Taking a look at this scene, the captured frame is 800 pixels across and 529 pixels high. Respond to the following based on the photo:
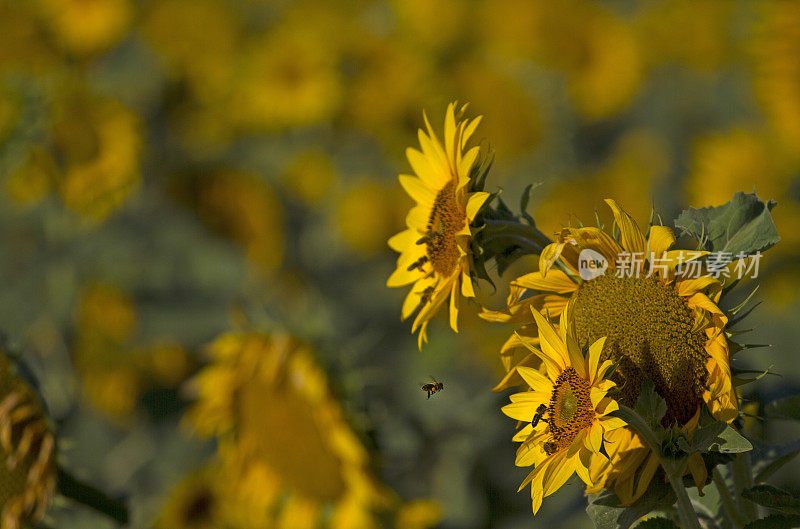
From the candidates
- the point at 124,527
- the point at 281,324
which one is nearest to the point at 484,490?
the point at 281,324

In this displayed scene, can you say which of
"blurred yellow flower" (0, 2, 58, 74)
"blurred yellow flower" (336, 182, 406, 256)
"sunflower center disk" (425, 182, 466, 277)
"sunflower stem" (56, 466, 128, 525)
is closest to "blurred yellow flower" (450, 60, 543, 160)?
"blurred yellow flower" (336, 182, 406, 256)

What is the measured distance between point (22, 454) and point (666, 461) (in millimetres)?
616

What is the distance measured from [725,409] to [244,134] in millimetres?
1940

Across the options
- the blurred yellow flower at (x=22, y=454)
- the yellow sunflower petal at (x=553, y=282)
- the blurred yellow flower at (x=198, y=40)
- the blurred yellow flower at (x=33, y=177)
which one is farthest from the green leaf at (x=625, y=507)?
the blurred yellow flower at (x=198, y=40)

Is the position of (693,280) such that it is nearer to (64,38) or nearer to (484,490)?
(484,490)

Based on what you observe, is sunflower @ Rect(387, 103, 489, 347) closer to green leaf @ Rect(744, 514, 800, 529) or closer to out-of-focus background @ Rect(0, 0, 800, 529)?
green leaf @ Rect(744, 514, 800, 529)

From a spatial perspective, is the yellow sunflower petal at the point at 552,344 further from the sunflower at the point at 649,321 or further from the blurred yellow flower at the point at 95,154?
the blurred yellow flower at the point at 95,154

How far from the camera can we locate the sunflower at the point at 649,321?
45 centimetres

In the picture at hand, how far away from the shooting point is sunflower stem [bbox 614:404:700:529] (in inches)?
16.7

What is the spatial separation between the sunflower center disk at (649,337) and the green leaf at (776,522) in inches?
3.2

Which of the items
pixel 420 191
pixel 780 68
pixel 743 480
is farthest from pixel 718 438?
pixel 780 68

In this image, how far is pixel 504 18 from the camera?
2191 mm

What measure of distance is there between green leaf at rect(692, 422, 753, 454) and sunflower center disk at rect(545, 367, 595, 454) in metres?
0.06

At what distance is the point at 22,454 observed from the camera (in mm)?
779
